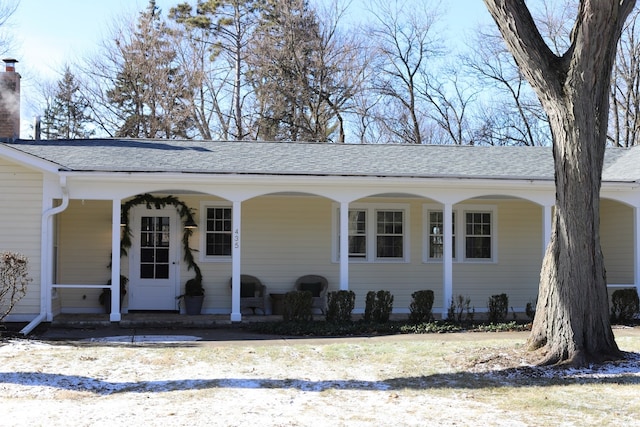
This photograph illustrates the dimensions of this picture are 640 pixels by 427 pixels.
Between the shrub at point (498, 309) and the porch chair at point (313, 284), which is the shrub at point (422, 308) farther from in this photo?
the porch chair at point (313, 284)

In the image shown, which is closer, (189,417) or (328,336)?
(189,417)

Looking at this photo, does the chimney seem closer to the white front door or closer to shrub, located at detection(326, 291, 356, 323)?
the white front door

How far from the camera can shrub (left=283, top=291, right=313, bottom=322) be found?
524 inches

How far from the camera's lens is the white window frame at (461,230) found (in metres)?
16.0

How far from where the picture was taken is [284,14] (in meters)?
29.3

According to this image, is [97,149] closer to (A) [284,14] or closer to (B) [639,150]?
(B) [639,150]

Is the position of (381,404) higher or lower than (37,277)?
lower

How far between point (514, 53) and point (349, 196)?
521cm

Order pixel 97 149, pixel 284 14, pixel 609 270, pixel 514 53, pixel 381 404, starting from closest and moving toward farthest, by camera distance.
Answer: pixel 381 404
pixel 514 53
pixel 97 149
pixel 609 270
pixel 284 14

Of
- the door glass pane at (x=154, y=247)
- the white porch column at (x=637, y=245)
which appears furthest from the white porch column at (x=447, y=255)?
the door glass pane at (x=154, y=247)

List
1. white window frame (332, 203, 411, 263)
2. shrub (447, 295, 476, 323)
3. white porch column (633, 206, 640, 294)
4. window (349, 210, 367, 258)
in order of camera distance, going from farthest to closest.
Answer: window (349, 210, 367, 258) → white window frame (332, 203, 411, 263) → white porch column (633, 206, 640, 294) → shrub (447, 295, 476, 323)

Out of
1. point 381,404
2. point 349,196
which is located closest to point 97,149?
point 349,196

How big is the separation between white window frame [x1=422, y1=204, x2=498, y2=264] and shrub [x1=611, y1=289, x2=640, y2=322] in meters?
2.84

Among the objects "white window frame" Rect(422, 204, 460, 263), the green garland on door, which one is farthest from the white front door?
"white window frame" Rect(422, 204, 460, 263)
